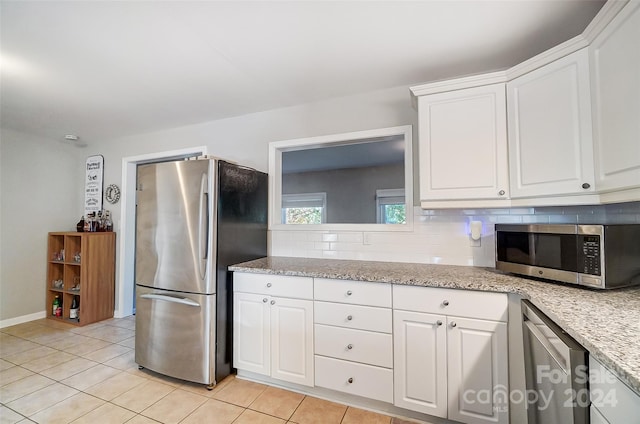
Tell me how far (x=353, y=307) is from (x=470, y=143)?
4.27 feet

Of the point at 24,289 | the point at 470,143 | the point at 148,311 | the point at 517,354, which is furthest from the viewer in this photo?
the point at 24,289

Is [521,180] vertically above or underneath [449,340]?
above

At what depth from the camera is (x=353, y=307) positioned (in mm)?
1711

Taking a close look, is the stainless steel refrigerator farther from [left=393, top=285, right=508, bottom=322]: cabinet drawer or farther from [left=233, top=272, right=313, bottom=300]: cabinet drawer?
[left=393, top=285, right=508, bottom=322]: cabinet drawer

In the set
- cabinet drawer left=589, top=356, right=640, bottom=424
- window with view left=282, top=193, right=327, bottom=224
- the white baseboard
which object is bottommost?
the white baseboard

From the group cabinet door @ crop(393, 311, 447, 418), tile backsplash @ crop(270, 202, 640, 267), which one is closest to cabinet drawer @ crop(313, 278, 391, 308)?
cabinet door @ crop(393, 311, 447, 418)

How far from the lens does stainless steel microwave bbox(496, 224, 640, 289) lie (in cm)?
122

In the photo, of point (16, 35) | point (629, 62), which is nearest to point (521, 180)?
point (629, 62)

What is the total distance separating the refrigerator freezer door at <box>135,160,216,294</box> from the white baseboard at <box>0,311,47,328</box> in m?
2.56

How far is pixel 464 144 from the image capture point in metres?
1.76

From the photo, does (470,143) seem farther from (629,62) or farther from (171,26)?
(171,26)

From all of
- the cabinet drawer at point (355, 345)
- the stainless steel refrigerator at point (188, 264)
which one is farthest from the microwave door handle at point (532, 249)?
the stainless steel refrigerator at point (188, 264)

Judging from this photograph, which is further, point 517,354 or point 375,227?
point 375,227

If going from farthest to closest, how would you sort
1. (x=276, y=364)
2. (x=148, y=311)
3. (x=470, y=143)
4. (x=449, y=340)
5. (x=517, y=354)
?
(x=148, y=311), (x=276, y=364), (x=470, y=143), (x=449, y=340), (x=517, y=354)
